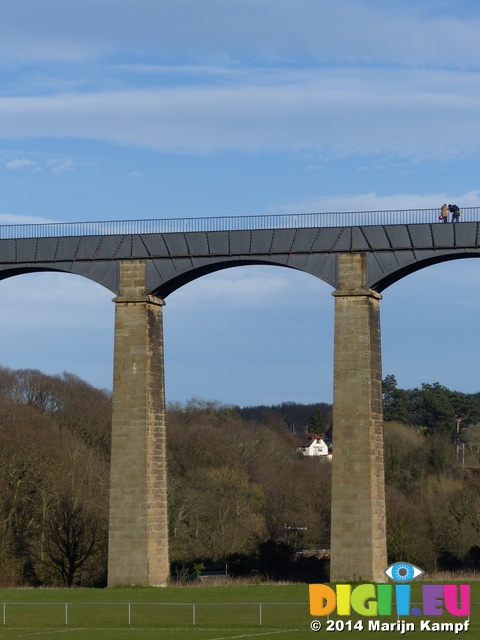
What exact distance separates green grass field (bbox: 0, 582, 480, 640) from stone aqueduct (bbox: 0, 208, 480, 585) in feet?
6.84

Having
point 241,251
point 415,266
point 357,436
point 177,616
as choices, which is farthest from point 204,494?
point 177,616

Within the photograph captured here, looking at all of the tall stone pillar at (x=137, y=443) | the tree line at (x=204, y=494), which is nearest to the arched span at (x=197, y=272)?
the tall stone pillar at (x=137, y=443)

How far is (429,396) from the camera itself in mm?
136750

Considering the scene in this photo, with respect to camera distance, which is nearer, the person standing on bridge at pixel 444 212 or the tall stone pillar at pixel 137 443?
the tall stone pillar at pixel 137 443

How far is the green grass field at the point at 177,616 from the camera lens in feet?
104

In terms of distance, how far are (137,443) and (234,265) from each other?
8.02 m

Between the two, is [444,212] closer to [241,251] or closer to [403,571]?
[241,251]

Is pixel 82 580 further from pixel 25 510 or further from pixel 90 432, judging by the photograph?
pixel 90 432

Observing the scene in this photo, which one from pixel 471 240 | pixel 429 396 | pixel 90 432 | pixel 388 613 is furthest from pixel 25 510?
pixel 429 396

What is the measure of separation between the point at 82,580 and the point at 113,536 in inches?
670

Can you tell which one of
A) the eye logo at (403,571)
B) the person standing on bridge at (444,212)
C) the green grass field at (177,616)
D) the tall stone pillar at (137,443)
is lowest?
the green grass field at (177,616)

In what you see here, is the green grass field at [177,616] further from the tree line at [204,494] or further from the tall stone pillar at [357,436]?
the tree line at [204,494]

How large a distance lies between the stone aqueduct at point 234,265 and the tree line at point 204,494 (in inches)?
306

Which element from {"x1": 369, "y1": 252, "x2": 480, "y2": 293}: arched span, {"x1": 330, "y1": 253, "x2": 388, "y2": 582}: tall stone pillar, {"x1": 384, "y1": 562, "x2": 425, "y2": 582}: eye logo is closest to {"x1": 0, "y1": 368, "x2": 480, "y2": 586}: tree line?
{"x1": 330, "y1": 253, "x2": 388, "y2": 582}: tall stone pillar
